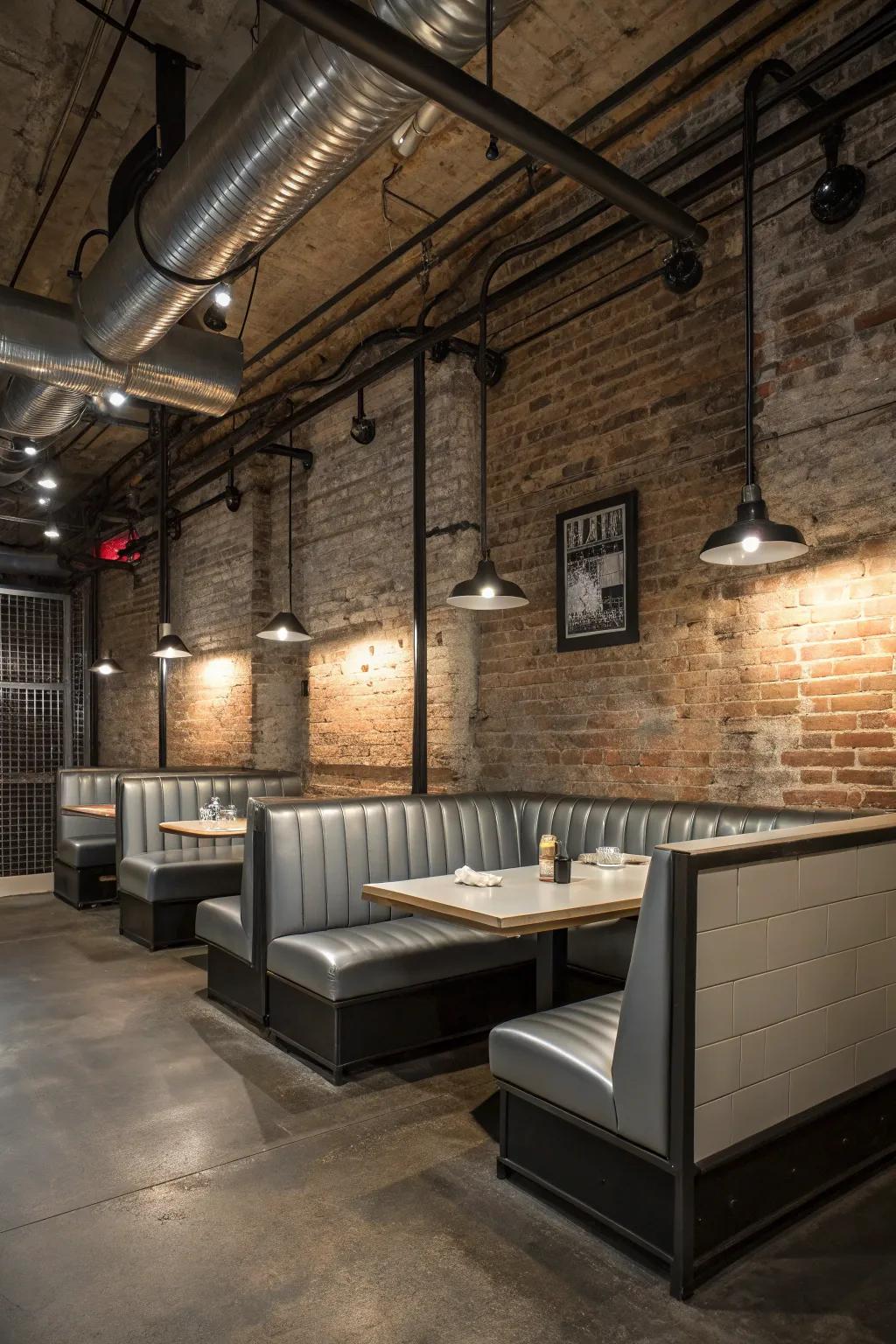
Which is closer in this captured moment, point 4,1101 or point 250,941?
point 4,1101

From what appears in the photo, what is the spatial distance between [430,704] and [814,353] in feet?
10.2

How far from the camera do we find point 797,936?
240 cm

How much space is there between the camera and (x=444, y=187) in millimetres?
4922

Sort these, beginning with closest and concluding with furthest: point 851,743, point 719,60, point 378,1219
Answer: point 378,1219, point 851,743, point 719,60

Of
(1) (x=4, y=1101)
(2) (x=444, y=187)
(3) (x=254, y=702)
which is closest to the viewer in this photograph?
(1) (x=4, y=1101)

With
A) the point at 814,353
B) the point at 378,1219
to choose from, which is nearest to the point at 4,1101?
the point at 378,1219

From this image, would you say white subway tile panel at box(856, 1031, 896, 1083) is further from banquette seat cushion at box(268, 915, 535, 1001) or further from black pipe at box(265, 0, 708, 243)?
black pipe at box(265, 0, 708, 243)

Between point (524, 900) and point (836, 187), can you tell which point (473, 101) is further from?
point (524, 900)

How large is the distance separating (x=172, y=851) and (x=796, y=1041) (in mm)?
4838

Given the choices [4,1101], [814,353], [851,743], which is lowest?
[4,1101]

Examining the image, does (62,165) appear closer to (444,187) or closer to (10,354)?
(10,354)

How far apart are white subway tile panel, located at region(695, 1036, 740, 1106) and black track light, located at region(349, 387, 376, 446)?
5.37 metres

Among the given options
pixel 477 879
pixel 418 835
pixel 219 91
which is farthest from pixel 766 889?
pixel 219 91

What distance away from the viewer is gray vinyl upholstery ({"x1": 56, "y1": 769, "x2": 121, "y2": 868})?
6.98m
